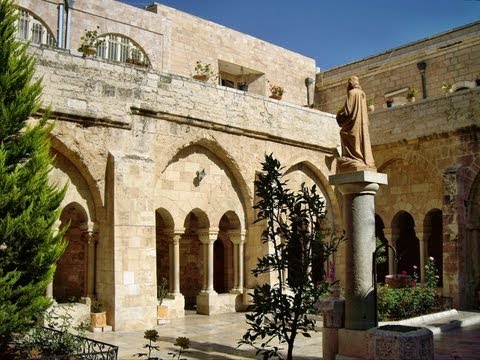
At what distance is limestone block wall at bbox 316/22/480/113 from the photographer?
55.9 ft

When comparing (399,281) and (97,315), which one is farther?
(399,281)

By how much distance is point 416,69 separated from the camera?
18.4m

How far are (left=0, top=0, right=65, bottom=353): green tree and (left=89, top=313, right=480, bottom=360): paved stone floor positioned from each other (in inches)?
58.6

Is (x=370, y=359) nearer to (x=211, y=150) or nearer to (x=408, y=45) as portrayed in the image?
(x=211, y=150)

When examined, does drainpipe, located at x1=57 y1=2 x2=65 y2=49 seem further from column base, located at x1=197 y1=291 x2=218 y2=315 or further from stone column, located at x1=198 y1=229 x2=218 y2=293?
column base, located at x1=197 y1=291 x2=218 y2=315

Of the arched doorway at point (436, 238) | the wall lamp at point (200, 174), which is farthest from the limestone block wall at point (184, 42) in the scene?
the arched doorway at point (436, 238)

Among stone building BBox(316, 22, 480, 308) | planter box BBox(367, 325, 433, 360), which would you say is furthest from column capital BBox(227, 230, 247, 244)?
planter box BBox(367, 325, 433, 360)

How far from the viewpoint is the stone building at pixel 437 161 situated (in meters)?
12.7

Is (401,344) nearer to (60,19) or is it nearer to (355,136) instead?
(355,136)

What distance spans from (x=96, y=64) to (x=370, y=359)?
727cm

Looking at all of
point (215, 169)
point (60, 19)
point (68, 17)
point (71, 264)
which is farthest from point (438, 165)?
point (60, 19)

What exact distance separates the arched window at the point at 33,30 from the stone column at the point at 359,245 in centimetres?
1090

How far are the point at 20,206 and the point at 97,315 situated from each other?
328 centimetres

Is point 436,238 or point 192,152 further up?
point 192,152
